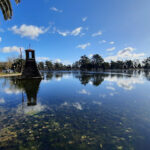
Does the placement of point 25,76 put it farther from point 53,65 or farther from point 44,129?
point 53,65

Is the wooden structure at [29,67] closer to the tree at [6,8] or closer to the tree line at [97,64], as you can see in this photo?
the tree at [6,8]

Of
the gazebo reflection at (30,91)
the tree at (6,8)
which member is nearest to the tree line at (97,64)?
the gazebo reflection at (30,91)

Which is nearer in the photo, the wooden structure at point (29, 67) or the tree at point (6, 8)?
the tree at point (6, 8)

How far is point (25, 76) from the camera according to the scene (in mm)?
20484

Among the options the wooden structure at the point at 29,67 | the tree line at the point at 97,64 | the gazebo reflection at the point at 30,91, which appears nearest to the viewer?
the gazebo reflection at the point at 30,91

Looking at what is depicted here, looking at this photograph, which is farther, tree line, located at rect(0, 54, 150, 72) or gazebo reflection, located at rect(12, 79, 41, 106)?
tree line, located at rect(0, 54, 150, 72)

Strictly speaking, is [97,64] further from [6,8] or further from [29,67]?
[6,8]

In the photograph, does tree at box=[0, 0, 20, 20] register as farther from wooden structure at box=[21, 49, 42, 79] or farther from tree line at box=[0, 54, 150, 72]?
tree line at box=[0, 54, 150, 72]

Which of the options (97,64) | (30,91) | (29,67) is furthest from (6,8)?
(97,64)

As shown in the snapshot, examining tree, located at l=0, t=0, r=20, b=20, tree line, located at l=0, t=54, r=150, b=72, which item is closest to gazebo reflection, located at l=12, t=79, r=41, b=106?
tree, located at l=0, t=0, r=20, b=20

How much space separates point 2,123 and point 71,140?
133 inches

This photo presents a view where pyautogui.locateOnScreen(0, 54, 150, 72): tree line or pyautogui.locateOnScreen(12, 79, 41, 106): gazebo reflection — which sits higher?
pyautogui.locateOnScreen(0, 54, 150, 72): tree line

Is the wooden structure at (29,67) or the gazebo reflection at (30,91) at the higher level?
the wooden structure at (29,67)

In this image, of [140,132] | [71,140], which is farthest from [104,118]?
[71,140]
